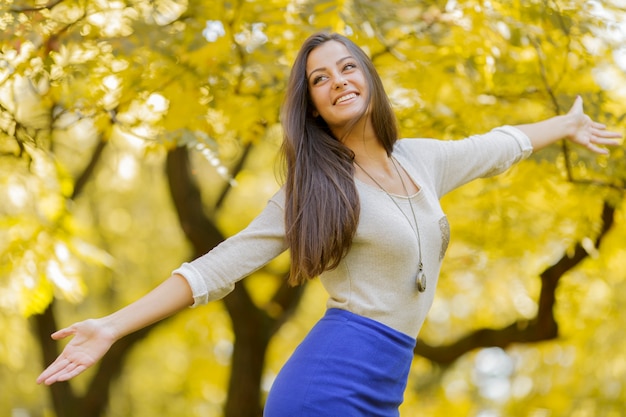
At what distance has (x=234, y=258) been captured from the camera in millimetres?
2211

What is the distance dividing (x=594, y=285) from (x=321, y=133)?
5258 mm

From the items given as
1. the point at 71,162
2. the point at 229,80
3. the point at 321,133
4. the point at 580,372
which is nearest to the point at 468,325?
the point at 580,372

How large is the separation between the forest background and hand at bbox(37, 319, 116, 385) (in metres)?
0.74

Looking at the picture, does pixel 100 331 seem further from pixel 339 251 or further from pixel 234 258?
pixel 339 251

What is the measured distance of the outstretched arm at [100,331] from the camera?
210 cm

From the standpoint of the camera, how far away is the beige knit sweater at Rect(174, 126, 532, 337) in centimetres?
221

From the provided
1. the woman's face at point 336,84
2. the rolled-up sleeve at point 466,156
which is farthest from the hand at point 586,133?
the woman's face at point 336,84

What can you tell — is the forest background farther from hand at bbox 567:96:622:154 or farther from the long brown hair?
hand at bbox 567:96:622:154

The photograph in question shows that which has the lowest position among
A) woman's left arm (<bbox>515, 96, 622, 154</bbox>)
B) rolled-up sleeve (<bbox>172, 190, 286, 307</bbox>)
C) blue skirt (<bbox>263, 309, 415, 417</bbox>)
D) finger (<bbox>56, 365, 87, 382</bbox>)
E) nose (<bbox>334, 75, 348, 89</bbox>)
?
blue skirt (<bbox>263, 309, 415, 417</bbox>)

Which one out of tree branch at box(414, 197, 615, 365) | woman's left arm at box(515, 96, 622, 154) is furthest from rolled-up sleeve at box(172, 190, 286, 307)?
tree branch at box(414, 197, 615, 365)

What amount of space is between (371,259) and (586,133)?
108 centimetres

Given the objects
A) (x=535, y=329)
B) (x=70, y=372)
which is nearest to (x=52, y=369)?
(x=70, y=372)

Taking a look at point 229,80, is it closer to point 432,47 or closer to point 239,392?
point 432,47

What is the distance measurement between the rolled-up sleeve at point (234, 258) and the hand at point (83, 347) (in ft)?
0.76
